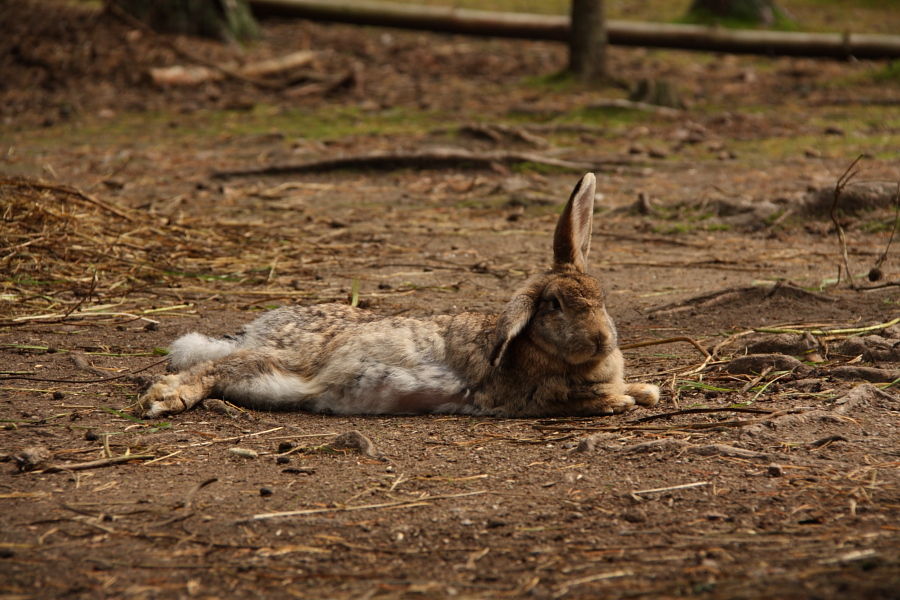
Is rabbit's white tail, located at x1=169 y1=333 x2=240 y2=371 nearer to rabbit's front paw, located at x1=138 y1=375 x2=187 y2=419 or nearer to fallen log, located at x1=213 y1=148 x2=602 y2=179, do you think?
rabbit's front paw, located at x1=138 y1=375 x2=187 y2=419

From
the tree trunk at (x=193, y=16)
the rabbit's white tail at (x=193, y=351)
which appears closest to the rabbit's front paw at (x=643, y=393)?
the rabbit's white tail at (x=193, y=351)

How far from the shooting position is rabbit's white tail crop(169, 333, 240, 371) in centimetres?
459

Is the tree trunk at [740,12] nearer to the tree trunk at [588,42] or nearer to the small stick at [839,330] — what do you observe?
the tree trunk at [588,42]

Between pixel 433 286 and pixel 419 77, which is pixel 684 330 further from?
pixel 419 77

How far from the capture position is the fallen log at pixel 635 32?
14688mm

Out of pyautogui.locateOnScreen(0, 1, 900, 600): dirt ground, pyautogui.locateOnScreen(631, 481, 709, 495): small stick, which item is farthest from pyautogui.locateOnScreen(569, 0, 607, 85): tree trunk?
pyautogui.locateOnScreen(631, 481, 709, 495): small stick

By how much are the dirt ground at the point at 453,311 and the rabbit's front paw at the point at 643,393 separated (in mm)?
105

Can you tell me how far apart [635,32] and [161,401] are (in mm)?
13044

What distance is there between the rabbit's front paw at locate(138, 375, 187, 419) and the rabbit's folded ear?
1.50m

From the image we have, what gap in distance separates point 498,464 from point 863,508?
1.34 m

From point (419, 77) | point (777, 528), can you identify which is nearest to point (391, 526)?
point (777, 528)

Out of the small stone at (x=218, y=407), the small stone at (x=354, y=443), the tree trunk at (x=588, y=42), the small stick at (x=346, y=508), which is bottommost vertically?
the small stone at (x=218, y=407)

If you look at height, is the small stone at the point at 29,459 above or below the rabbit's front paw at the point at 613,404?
above

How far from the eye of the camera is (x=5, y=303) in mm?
5582
